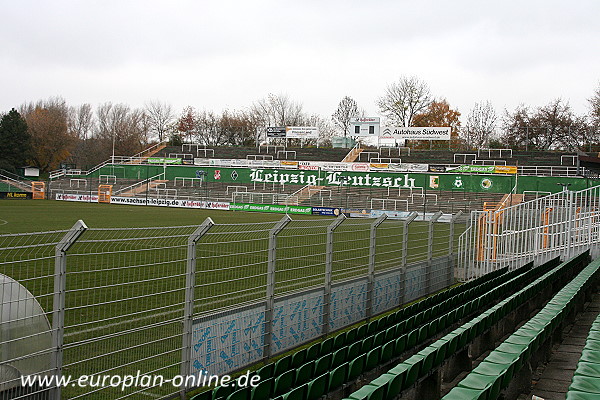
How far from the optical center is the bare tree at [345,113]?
82062 millimetres

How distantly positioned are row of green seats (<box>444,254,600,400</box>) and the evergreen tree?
6871cm

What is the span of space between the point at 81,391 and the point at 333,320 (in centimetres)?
362

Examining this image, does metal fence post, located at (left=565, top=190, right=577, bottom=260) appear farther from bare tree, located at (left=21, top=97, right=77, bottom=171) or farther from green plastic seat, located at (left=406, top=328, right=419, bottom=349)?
bare tree, located at (left=21, top=97, right=77, bottom=171)

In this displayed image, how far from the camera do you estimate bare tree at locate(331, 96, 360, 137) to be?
82062mm

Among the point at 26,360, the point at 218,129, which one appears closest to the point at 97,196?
the point at 218,129

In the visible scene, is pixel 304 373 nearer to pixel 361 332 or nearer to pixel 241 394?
pixel 241 394

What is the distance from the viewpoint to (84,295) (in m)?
10.1

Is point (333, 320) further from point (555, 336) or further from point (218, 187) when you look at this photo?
point (218, 187)

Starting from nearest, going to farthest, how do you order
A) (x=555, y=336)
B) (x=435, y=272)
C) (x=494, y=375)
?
(x=494, y=375)
(x=555, y=336)
(x=435, y=272)

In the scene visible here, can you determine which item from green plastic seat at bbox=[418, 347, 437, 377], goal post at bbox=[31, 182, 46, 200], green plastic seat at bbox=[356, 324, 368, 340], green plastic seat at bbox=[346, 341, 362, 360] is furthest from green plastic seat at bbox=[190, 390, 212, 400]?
goal post at bbox=[31, 182, 46, 200]

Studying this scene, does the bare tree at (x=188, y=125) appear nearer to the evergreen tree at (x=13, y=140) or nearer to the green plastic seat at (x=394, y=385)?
the evergreen tree at (x=13, y=140)

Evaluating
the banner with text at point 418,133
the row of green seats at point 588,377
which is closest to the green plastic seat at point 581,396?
the row of green seats at point 588,377

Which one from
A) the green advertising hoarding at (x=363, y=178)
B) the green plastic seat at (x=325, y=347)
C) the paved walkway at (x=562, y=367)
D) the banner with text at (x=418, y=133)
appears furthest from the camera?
the banner with text at (x=418, y=133)

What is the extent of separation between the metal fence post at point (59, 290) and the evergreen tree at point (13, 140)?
68.2m
